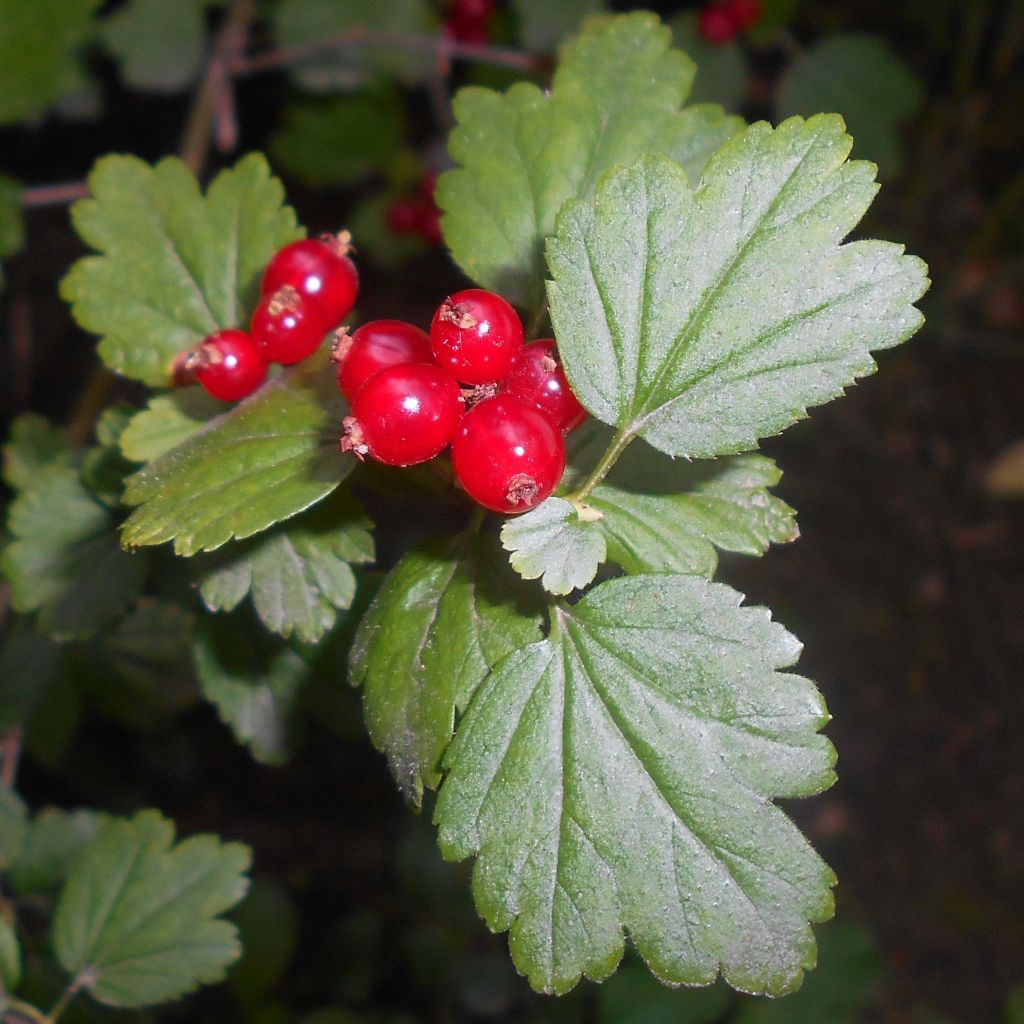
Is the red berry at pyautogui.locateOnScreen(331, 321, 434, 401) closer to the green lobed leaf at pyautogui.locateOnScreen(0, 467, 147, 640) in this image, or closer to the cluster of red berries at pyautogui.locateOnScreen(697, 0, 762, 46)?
the green lobed leaf at pyautogui.locateOnScreen(0, 467, 147, 640)

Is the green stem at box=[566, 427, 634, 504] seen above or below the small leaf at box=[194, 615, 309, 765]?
above

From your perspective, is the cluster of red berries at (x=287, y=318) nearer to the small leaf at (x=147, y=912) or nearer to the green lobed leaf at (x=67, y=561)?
the green lobed leaf at (x=67, y=561)

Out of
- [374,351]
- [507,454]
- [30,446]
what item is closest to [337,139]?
[30,446]

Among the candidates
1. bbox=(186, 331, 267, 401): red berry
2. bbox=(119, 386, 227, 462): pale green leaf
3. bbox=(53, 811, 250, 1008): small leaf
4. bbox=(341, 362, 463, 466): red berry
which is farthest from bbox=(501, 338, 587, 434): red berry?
bbox=(53, 811, 250, 1008): small leaf

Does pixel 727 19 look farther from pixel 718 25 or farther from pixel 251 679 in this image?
pixel 251 679

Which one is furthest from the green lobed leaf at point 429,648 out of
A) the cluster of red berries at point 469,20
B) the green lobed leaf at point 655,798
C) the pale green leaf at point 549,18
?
the cluster of red berries at point 469,20

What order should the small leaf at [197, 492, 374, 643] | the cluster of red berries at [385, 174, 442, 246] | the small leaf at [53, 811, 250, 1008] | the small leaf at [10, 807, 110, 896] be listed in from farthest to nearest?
the cluster of red berries at [385, 174, 442, 246], the small leaf at [10, 807, 110, 896], the small leaf at [53, 811, 250, 1008], the small leaf at [197, 492, 374, 643]
